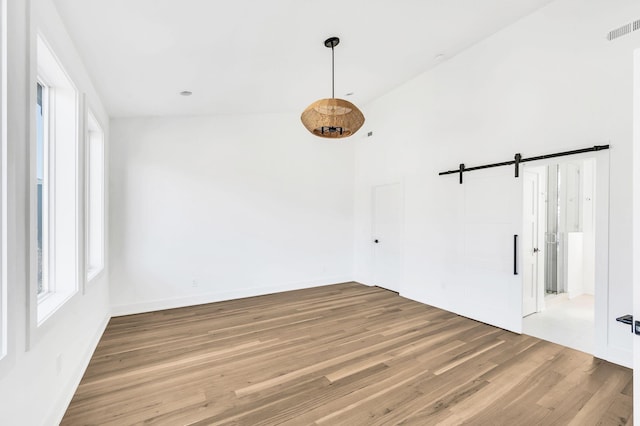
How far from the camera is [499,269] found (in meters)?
3.85

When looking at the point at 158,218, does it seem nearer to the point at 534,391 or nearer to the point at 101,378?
the point at 101,378

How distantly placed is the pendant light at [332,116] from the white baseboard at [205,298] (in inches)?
130

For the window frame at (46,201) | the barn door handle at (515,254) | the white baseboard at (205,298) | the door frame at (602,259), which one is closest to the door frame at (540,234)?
the barn door handle at (515,254)

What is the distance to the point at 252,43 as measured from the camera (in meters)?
3.04

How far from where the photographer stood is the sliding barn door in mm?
3666

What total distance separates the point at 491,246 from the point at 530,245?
0.62m

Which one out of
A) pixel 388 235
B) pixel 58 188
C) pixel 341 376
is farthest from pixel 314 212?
pixel 58 188

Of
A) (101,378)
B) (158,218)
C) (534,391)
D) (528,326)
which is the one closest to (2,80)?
(101,378)

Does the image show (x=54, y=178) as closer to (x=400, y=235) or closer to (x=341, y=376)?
(x=341, y=376)

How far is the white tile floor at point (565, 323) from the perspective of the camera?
11.1ft

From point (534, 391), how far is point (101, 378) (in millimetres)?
3694

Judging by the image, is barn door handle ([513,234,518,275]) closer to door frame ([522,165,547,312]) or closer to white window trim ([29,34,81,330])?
door frame ([522,165,547,312])

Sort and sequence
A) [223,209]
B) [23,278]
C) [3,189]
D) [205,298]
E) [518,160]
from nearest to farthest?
[3,189]
[23,278]
[518,160]
[205,298]
[223,209]

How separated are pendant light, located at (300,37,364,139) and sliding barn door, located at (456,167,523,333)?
79.8 inches
